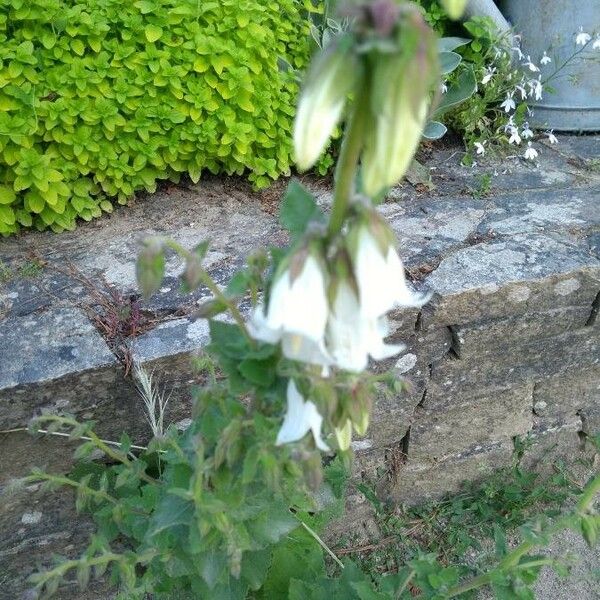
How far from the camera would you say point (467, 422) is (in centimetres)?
242

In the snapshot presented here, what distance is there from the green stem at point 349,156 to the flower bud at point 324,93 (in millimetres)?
29

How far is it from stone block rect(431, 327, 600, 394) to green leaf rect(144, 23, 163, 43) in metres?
1.38

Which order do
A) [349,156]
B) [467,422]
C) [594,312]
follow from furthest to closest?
[467,422] → [594,312] → [349,156]

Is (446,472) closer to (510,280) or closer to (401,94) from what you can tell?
(510,280)

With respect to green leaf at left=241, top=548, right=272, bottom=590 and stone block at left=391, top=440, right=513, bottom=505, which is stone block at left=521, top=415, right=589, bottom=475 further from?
green leaf at left=241, top=548, right=272, bottom=590

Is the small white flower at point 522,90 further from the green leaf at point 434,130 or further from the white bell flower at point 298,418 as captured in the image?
the white bell flower at point 298,418

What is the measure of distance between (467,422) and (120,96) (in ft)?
5.26

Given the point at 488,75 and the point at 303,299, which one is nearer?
the point at 303,299

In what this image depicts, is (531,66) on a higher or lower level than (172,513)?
higher

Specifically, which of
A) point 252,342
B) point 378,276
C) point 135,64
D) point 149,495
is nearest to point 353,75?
point 378,276

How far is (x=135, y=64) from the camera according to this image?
7.12 ft

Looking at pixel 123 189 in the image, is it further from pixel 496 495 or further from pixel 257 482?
pixel 496 495

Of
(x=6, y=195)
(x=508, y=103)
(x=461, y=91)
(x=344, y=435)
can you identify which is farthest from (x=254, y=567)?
(x=508, y=103)

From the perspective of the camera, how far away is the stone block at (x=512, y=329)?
2.15m
